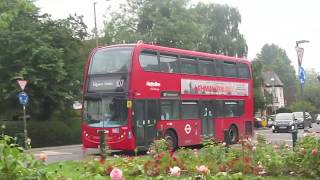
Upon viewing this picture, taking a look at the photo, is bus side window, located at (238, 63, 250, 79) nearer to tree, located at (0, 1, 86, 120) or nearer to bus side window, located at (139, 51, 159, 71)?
bus side window, located at (139, 51, 159, 71)

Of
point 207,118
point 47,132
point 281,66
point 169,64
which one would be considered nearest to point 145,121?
point 169,64

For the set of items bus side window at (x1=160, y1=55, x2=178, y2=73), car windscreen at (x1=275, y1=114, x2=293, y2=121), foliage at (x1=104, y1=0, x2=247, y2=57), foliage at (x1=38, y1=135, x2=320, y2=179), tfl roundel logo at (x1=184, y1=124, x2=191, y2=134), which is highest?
foliage at (x1=104, y1=0, x2=247, y2=57)

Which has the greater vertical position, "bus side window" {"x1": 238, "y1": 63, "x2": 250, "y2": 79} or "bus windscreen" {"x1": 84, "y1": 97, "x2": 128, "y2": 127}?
"bus side window" {"x1": 238, "y1": 63, "x2": 250, "y2": 79}

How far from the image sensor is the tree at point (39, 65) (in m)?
30.9

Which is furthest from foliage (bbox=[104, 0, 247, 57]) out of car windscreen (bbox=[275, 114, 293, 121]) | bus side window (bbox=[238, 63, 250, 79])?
bus side window (bbox=[238, 63, 250, 79])

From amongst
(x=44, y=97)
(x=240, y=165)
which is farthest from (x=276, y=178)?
(x=44, y=97)

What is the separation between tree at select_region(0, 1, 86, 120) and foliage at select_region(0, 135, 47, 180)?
25487 mm

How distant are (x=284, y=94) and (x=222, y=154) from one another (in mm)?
123446

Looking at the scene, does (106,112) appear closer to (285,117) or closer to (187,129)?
(187,129)

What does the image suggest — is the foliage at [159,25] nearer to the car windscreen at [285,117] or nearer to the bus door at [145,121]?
the car windscreen at [285,117]

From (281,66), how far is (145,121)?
12445 centimetres

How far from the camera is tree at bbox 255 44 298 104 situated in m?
135

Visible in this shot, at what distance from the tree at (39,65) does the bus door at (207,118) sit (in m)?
10.5

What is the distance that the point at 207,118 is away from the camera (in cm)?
2406
